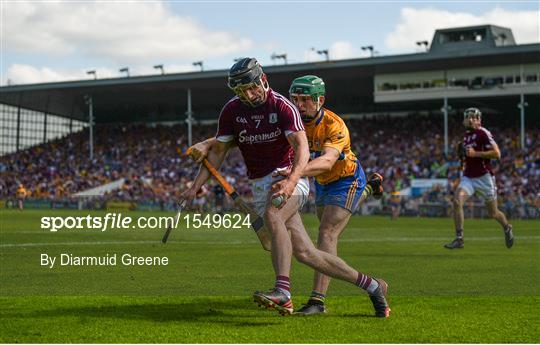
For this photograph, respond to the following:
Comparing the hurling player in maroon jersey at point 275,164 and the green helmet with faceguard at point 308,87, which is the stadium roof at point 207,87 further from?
the hurling player in maroon jersey at point 275,164

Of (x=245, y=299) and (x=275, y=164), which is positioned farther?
(x=245, y=299)

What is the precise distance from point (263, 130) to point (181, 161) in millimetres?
61968

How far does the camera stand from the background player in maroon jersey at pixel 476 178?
18.4 metres

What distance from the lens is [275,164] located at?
8766mm

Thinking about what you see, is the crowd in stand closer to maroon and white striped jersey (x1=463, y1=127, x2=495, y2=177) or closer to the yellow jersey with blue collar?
maroon and white striped jersey (x1=463, y1=127, x2=495, y2=177)

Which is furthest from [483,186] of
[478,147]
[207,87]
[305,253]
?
[207,87]

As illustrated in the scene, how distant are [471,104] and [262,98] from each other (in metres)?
62.8

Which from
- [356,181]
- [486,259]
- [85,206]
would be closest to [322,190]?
[356,181]

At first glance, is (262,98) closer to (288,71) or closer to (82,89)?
(288,71)

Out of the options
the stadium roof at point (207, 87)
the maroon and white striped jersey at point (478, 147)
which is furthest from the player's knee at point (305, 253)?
the stadium roof at point (207, 87)

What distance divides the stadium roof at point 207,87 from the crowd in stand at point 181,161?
2.95m

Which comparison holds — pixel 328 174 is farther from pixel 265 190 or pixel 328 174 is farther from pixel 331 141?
pixel 265 190

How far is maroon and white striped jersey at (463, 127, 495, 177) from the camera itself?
1834 cm

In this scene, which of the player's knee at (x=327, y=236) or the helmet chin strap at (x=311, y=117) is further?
the player's knee at (x=327, y=236)
